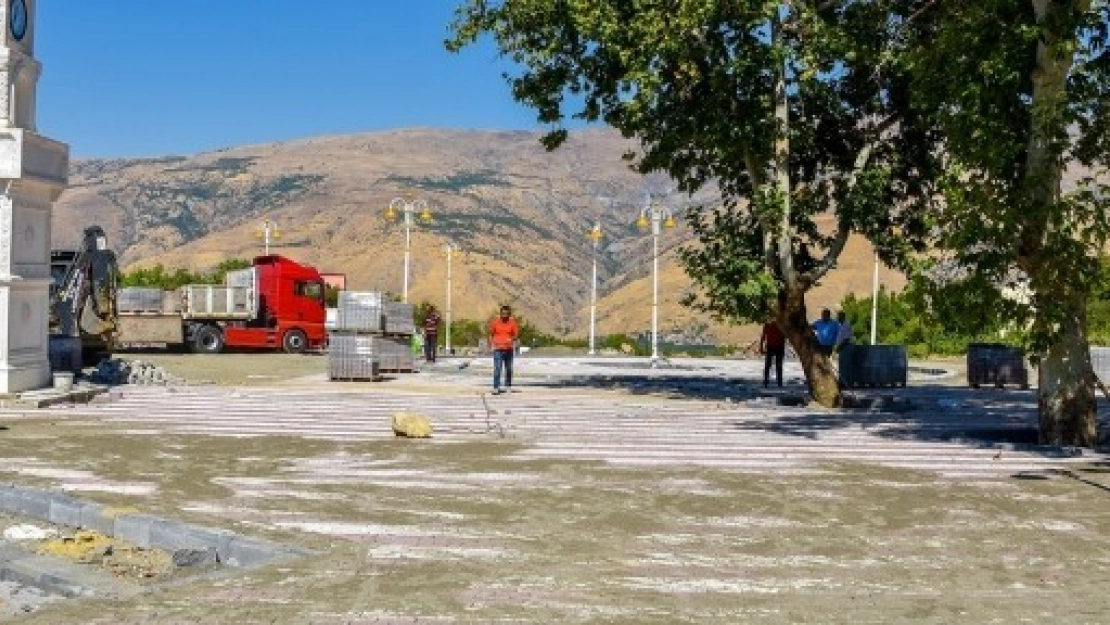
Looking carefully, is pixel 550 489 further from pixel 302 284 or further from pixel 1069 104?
pixel 302 284

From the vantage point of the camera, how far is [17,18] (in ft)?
63.8

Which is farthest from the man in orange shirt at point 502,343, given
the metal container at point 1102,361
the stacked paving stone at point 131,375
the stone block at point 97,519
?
the metal container at point 1102,361

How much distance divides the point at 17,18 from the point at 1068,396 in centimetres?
1668

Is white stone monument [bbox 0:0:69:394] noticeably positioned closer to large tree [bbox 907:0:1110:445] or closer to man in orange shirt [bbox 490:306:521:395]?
man in orange shirt [bbox 490:306:521:395]

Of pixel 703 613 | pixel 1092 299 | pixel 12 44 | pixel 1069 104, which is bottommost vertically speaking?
pixel 703 613

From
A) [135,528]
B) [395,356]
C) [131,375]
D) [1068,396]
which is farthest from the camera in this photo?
[395,356]

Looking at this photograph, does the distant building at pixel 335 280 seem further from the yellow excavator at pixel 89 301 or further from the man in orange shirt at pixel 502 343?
the man in orange shirt at pixel 502 343

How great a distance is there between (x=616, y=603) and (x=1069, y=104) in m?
9.48

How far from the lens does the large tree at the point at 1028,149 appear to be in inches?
519

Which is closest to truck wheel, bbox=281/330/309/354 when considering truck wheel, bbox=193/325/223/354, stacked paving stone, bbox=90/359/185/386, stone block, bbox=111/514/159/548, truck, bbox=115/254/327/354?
truck, bbox=115/254/327/354

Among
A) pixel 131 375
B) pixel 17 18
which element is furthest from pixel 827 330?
pixel 17 18

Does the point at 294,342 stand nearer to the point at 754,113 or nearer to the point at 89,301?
the point at 89,301

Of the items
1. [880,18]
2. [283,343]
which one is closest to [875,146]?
[880,18]

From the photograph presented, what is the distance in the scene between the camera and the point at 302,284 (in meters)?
43.2
